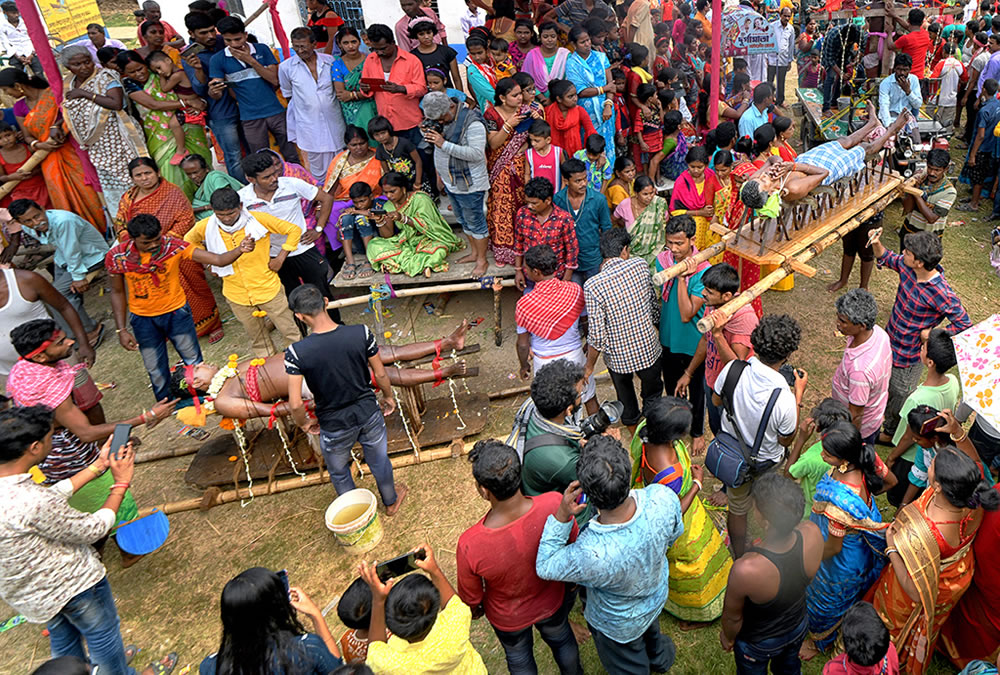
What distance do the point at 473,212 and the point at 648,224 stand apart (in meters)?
1.86

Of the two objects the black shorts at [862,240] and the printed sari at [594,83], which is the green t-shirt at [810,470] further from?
the printed sari at [594,83]

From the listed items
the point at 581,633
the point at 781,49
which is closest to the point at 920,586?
the point at 581,633

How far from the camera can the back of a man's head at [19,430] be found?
3.11 meters

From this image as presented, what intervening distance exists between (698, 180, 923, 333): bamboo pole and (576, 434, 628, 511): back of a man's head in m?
1.46

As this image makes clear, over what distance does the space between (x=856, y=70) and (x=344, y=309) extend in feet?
28.5

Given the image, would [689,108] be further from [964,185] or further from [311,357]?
[311,357]

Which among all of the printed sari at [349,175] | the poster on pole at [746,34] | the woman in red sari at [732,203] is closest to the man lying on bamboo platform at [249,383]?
the printed sari at [349,175]

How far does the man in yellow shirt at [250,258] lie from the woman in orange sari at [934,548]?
5136 mm

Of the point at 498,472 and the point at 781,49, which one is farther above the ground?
the point at 781,49

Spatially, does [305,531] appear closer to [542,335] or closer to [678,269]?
[542,335]

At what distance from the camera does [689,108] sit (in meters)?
8.91

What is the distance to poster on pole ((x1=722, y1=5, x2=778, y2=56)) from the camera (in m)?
11.0

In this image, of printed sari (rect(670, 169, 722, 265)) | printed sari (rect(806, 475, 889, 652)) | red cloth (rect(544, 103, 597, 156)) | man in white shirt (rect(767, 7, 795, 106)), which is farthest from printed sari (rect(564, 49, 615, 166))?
man in white shirt (rect(767, 7, 795, 106))

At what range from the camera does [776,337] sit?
346cm
